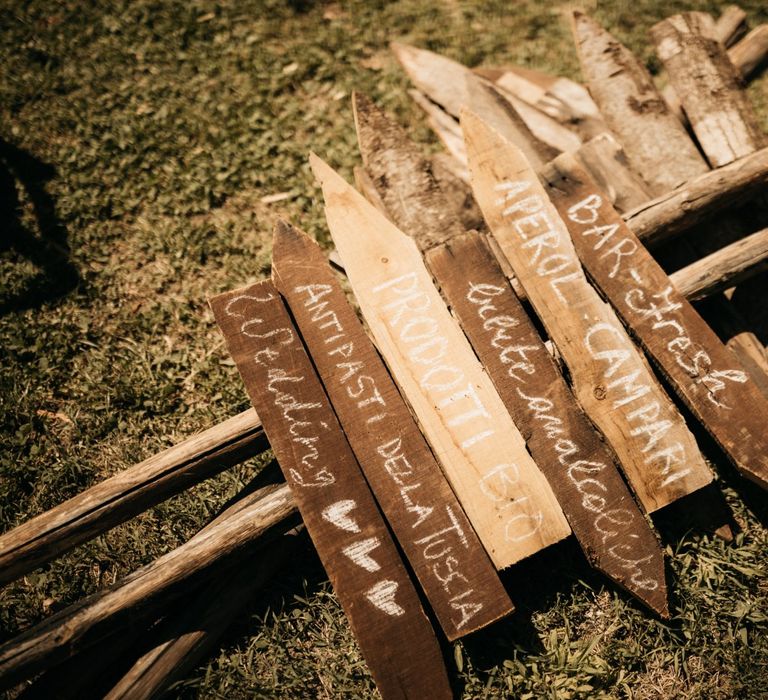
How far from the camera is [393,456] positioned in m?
2.24

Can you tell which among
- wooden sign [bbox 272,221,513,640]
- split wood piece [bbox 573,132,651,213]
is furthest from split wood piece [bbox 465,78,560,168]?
wooden sign [bbox 272,221,513,640]

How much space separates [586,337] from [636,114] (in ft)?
5.50

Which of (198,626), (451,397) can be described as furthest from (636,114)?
(198,626)

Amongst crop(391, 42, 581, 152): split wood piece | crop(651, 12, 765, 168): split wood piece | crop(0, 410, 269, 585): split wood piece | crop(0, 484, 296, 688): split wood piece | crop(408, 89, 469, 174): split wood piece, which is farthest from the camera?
crop(408, 89, 469, 174): split wood piece

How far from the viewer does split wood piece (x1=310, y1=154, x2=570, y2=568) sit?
219cm

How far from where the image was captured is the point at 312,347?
2.36 meters

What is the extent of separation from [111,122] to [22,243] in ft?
3.90

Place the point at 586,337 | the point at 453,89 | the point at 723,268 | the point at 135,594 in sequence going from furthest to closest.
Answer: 1. the point at 453,89
2. the point at 723,268
3. the point at 586,337
4. the point at 135,594

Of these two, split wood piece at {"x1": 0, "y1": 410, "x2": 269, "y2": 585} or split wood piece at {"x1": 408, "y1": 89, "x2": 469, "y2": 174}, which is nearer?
split wood piece at {"x1": 0, "y1": 410, "x2": 269, "y2": 585}

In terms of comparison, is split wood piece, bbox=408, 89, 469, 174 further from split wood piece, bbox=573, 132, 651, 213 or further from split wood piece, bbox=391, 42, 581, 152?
split wood piece, bbox=573, 132, 651, 213

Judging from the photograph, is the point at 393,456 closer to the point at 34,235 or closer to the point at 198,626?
the point at 198,626

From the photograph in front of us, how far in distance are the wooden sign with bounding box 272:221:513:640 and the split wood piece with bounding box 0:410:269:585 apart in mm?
475

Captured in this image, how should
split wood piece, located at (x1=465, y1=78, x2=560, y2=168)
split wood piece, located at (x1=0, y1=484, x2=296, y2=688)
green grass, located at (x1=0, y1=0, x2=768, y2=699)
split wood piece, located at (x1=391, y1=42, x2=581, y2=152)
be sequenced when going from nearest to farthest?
split wood piece, located at (x1=0, y1=484, x2=296, y2=688)
green grass, located at (x1=0, y1=0, x2=768, y2=699)
split wood piece, located at (x1=465, y1=78, x2=560, y2=168)
split wood piece, located at (x1=391, y1=42, x2=581, y2=152)

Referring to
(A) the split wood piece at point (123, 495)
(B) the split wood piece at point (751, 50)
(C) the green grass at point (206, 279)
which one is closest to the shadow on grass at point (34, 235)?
(C) the green grass at point (206, 279)
